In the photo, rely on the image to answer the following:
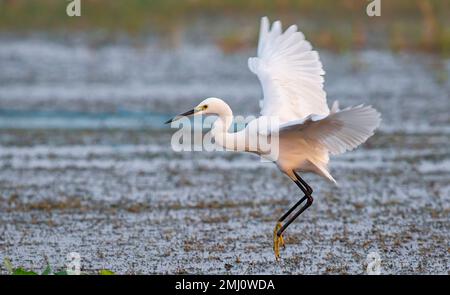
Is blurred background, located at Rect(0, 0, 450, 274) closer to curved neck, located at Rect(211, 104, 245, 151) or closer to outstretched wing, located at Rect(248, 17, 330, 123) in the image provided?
curved neck, located at Rect(211, 104, 245, 151)

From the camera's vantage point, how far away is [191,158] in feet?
44.1

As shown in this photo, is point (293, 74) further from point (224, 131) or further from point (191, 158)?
point (191, 158)

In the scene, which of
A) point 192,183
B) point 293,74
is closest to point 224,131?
point 293,74

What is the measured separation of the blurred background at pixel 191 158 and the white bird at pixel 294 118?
2.42 feet

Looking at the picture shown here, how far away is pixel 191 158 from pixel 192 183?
168cm

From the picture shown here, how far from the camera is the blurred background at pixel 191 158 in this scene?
29.4 ft

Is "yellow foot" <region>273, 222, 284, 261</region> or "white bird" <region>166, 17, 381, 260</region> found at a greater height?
"white bird" <region>166, 17, 381, 260</region>

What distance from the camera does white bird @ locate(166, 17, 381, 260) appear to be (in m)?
7.80

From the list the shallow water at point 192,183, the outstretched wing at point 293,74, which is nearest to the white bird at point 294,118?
the outstretched wing at point 293,74

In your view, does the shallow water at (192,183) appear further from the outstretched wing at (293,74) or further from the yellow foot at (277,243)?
the outstretched wing at (293,74)

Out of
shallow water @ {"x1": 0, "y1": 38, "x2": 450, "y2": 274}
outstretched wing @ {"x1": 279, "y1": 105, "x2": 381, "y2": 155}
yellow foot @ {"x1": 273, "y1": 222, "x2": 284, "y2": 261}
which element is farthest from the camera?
shallow water @ {"x1": 0, "y1": 38, "x2": 450, "y2": 274}

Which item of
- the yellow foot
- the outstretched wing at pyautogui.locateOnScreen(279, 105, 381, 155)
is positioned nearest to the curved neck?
the outstretched wing at pyautogui.locateOnScreen(279, 105, 381, 155)

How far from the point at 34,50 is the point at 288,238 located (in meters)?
14.4

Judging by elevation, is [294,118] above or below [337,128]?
above
